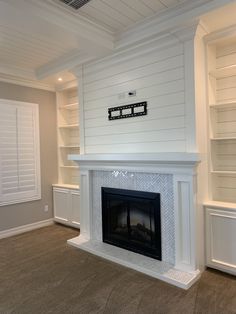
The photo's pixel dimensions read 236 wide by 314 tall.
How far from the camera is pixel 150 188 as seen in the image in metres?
3.07

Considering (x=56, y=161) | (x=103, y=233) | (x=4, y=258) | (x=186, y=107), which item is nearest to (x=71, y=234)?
(x=103, y=233)

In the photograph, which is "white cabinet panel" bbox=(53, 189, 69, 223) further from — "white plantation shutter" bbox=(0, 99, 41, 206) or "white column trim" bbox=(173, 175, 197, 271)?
"white column trim" bbox=(173, 175, 197, 271)

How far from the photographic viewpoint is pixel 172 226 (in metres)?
2.87

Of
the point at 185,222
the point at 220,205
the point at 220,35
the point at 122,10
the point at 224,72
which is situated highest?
the point at 122,10

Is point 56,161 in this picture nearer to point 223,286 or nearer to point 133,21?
point 133,21

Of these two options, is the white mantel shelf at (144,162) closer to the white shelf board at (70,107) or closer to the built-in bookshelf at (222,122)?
the built-in bookshelf at (222,122)

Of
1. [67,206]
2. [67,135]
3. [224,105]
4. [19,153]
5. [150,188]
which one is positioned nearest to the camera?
[224,105]

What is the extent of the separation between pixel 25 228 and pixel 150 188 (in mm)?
2679

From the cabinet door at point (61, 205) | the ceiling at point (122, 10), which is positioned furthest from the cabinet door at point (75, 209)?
the ceiling at point (122, 10)

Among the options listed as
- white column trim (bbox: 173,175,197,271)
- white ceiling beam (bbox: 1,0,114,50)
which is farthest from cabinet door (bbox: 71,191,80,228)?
white ceiling beam (bbox: 1,0,114,50)

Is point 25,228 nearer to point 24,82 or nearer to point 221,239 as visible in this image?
point 24,82

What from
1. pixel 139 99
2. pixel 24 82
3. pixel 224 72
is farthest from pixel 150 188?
pixel 24 82

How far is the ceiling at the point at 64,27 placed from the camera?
7.85 ft

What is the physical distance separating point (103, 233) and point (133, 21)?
2.88m
